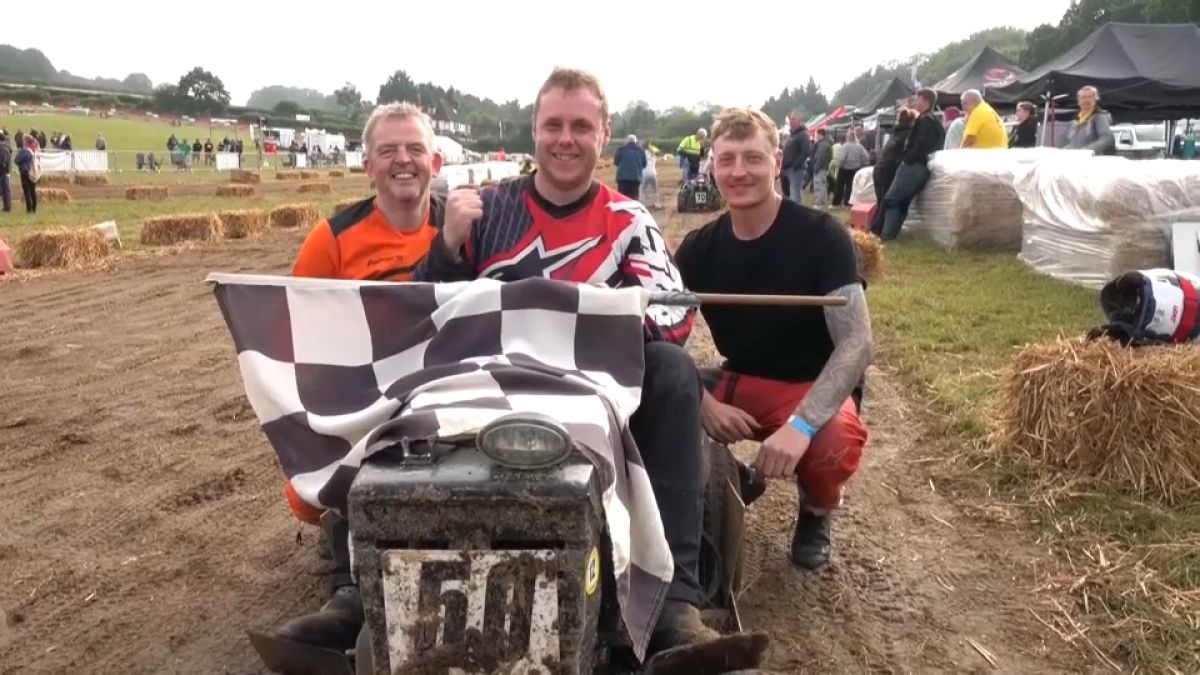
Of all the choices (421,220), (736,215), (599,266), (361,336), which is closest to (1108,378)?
(736,215)

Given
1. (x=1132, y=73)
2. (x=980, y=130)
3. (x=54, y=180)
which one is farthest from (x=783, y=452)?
(x=54, y=180)

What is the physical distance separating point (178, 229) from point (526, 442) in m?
15.4

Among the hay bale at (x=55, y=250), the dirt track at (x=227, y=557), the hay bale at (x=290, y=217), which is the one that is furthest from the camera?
the hay bale at (x=290, y=217)

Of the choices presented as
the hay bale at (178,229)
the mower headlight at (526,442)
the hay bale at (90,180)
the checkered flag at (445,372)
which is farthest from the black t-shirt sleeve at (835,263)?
the hay bale at (90,180)

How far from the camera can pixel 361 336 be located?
2.76m

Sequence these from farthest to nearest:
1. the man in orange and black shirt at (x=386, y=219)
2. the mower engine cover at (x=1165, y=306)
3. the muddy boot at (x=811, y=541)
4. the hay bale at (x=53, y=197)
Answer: the hay bale at (x=53, y=197) < the mower engine cover at (x=1165, y=306) < the muddy boot at (x=811, y=541) < the man in orange and black shirt at (x=386, y=219)

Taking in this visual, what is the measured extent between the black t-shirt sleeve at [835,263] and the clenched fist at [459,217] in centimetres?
130

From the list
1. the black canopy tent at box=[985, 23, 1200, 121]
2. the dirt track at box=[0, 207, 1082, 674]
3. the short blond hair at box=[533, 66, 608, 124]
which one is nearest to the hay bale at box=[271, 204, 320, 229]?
the dirt track at box=[0, 207, 1082, 674]

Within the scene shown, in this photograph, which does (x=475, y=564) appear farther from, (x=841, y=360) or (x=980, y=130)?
(x=980, y=130)

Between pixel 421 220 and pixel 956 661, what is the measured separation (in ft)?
8.41

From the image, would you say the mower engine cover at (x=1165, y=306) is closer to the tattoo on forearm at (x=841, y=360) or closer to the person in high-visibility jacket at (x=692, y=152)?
the tattoo on forearm at (x=841, y=360)

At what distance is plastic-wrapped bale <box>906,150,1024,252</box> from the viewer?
12.0 m

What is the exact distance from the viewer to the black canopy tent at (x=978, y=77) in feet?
68.8

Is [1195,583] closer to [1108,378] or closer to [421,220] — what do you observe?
[1108,378]
